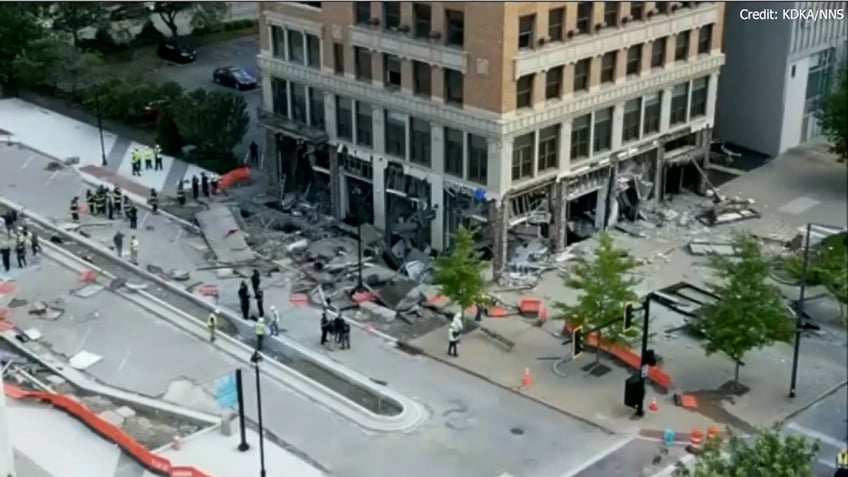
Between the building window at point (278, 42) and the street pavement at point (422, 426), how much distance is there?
13248mm

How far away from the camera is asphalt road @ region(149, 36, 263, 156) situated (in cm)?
7119

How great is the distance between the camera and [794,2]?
168 feet

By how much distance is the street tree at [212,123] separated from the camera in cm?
5631

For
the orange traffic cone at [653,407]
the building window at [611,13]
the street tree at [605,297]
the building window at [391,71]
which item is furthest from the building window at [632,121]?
the orange traffic cone at [653,407]

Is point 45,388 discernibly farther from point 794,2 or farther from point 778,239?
point 794,2

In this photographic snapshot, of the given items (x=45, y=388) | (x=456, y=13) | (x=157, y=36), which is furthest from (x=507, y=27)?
(x=157, y=36)

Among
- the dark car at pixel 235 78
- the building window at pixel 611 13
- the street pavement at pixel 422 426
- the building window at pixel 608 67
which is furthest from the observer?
the dark car at pixel 235 78

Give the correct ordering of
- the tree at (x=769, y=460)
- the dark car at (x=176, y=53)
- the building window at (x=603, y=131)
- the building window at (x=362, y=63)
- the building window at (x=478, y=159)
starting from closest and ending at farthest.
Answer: the tree at (x=769, y=460) → the building window at (x=478, y=159) → the building window at (x=603, y=131) → the building window at (x=362, y=63) → the dark car at (x=176, y=53)

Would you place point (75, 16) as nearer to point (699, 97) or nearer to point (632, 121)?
point (632, 121)

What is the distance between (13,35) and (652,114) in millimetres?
41189

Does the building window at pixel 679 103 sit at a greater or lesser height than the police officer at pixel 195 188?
greater

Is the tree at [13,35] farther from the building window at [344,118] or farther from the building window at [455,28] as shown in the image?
the building window at [455,28]

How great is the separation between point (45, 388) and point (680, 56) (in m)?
28.5

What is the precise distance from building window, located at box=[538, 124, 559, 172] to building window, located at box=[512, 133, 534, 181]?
568mm
